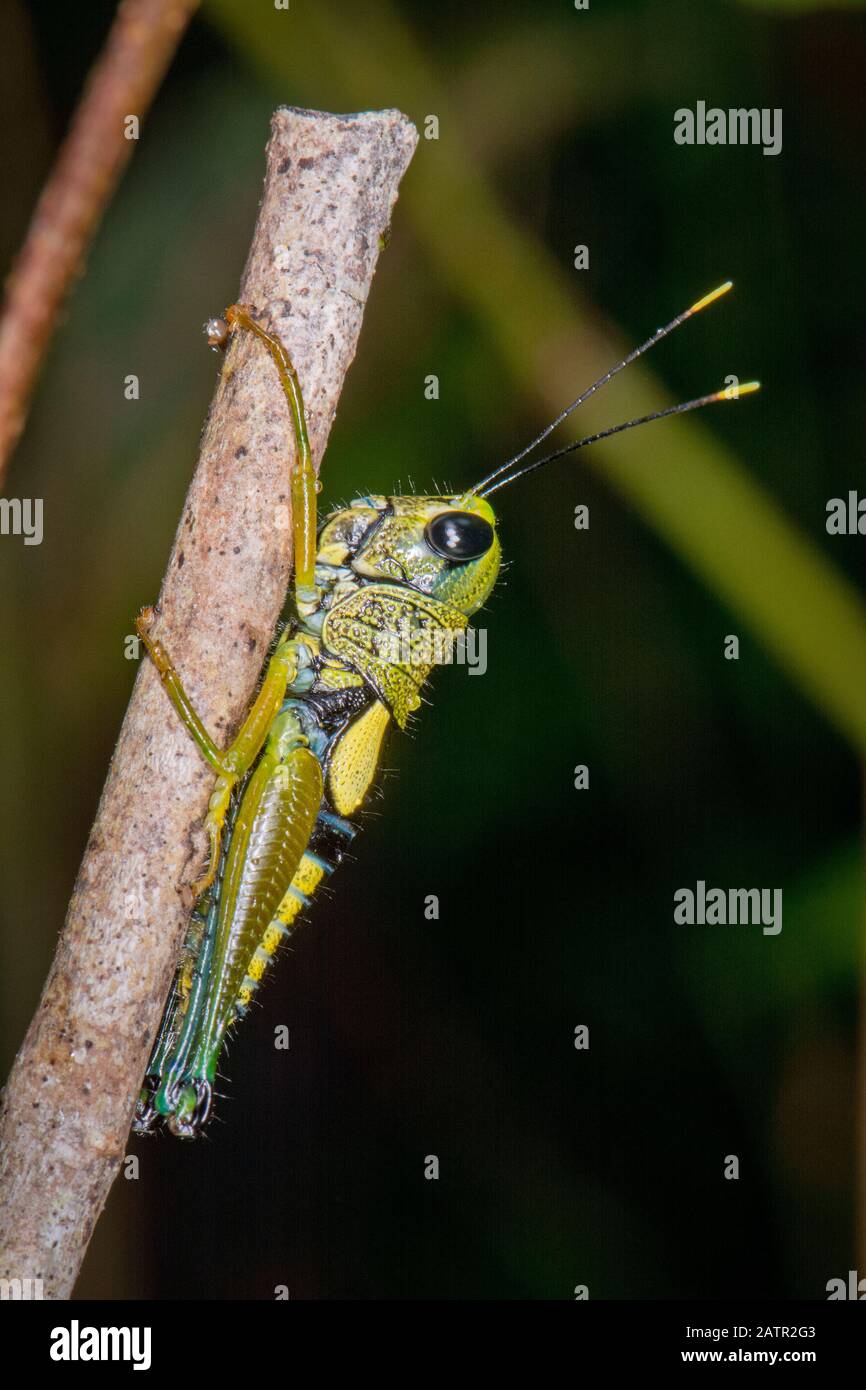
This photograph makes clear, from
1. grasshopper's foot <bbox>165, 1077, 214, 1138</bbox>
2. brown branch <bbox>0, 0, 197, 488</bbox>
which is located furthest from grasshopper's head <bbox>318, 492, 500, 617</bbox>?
grasshopper's foot <bbox>165, 1077, 214, 1138</bbox>

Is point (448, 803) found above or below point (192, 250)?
below

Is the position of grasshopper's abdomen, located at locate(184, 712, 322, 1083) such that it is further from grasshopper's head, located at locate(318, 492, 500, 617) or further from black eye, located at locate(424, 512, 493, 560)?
black eye, located at locate(424, 512, 493, 560)

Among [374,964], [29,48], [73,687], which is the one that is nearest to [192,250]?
[29,48]

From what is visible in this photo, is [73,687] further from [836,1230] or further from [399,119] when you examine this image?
[836,1230]

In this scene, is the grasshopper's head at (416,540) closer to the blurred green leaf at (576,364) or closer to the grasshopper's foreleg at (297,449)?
the grasshopper's foreleg at (297,449)

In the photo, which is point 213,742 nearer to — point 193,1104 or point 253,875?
point 253,875

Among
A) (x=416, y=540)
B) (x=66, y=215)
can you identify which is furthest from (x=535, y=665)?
(x=66, y=215)
